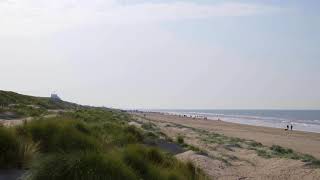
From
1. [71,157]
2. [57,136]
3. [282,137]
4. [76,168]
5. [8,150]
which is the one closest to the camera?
[76,168]

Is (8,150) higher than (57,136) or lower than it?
lower

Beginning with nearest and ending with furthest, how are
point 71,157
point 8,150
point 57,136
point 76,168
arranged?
point 76,168 → point 71,157 → point 8,150 → point 57,136

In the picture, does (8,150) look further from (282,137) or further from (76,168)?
(282,137)

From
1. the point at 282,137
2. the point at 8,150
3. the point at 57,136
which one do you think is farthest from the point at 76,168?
the point at 282,137

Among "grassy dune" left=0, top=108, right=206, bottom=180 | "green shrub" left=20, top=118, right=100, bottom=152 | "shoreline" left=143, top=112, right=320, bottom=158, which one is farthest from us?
"shoreline" left=143, top=112, right=320, bottom=158

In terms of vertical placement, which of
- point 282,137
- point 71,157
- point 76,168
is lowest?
point 282,137

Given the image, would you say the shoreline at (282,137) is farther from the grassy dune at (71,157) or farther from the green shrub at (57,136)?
the green shrub at (57,136)

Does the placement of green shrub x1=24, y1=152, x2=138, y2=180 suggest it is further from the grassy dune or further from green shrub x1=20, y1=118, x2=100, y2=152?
green shrub x1=20, y1=118, x2=100, y2=152

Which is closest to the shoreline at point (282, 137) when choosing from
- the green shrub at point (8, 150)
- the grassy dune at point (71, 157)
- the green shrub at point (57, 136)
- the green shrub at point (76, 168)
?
the grassy dune at point (71, 157)

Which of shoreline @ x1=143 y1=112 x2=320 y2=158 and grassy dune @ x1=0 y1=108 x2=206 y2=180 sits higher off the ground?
grassy dune @ x1=0 y1=108 x2=206 y2=180

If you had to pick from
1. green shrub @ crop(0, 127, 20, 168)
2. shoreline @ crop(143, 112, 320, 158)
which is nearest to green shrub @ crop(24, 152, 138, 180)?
green shrub @ crop(0, 127, 20, 168)

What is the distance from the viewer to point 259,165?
734 inches

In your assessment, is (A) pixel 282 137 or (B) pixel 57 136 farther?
(A) pixel 282 137

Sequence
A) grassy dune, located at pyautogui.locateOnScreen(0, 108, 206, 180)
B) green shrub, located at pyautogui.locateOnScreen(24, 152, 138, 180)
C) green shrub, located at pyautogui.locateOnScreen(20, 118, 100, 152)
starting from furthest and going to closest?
green shrub, located at pyautogui.locateOnScreen(20, 118, 100, 152) < grassy dune, located at pyautogui.locateOnScreen(0, 108, 206, 180) < green shrub, located at pyautogui.locateOnScreen(24, 152, 138, 180)
